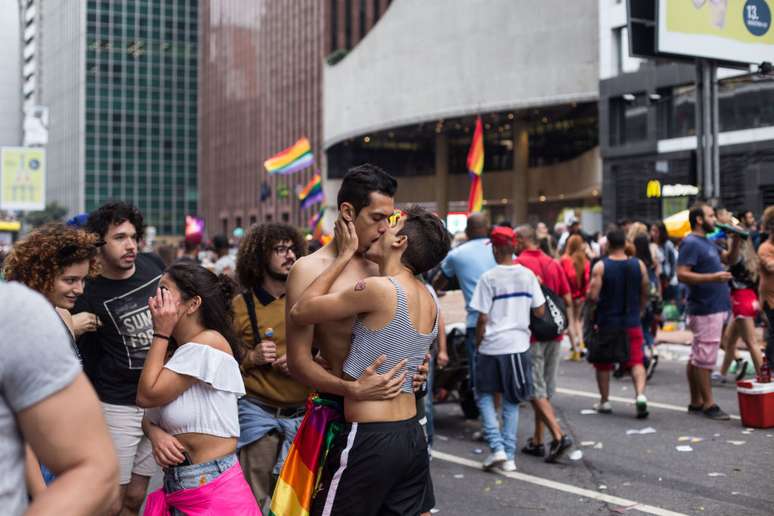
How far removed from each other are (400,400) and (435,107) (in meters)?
43.3

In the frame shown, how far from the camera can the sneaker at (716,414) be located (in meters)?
8.90

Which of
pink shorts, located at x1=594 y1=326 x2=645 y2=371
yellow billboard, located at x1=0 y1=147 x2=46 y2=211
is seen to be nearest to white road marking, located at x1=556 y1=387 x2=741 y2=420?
pink shorts, located at x1=594 y1=326 x2=645 y2=371

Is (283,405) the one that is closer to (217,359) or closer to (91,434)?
(217,359)

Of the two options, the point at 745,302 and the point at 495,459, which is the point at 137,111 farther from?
the point at 495,459

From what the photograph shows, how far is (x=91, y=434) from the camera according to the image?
1769 millimetres

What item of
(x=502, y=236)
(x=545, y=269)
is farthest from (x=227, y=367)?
(x=545, y=269)

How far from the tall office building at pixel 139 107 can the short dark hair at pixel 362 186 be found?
10177 centimetres

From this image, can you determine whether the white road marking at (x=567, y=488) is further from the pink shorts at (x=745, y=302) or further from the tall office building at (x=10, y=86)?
the tall office building at (x=10, y=86)

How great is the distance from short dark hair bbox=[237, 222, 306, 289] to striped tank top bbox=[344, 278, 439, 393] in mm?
1599

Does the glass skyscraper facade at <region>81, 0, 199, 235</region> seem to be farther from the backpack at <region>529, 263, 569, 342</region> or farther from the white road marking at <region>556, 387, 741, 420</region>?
the backpack at <region>529, 263, 569, 342</region>

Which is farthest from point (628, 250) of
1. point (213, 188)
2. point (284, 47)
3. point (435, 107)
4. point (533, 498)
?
point (213, 188)

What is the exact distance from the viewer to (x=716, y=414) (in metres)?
8.97

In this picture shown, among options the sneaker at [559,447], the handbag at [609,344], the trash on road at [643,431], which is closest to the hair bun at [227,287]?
the sneaker at [559,447]

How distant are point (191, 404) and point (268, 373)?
990 mm
